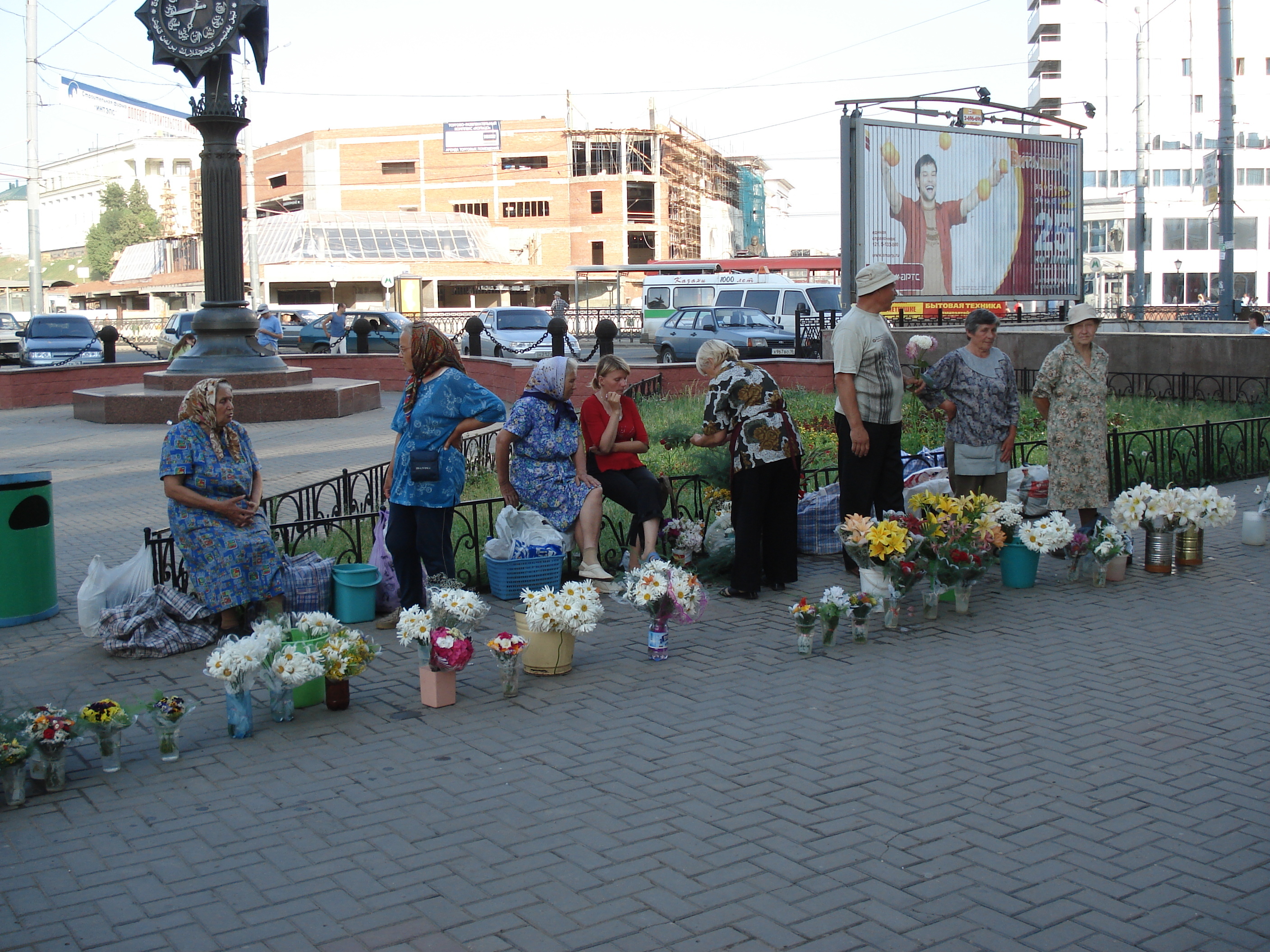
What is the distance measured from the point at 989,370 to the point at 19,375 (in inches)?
753

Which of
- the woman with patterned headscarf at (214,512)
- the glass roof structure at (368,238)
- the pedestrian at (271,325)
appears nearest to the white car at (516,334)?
the pedestrian at (271,325)

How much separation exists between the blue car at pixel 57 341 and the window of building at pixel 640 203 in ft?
184

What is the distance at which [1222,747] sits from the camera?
456cm

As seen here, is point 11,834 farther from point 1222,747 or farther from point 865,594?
point 1222,747

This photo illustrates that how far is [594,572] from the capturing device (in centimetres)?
714

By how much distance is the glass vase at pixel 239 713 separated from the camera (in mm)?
4898

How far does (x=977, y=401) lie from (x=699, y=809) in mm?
4190

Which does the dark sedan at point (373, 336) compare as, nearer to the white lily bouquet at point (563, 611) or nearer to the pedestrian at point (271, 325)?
the pedestrian at point (271, 325)

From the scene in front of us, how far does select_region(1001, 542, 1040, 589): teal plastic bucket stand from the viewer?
718cm

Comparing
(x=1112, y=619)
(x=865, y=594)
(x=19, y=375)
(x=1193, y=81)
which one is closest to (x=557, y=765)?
(x=865, y=594)

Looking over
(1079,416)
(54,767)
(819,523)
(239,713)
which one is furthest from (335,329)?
(54,767)

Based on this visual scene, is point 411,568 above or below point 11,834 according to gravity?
above

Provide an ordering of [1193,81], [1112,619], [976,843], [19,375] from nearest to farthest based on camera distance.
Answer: [976,843]
[1112,619]
[19,375]
[1193,81]

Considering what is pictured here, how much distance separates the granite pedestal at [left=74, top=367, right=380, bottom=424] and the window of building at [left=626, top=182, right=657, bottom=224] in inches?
2564
